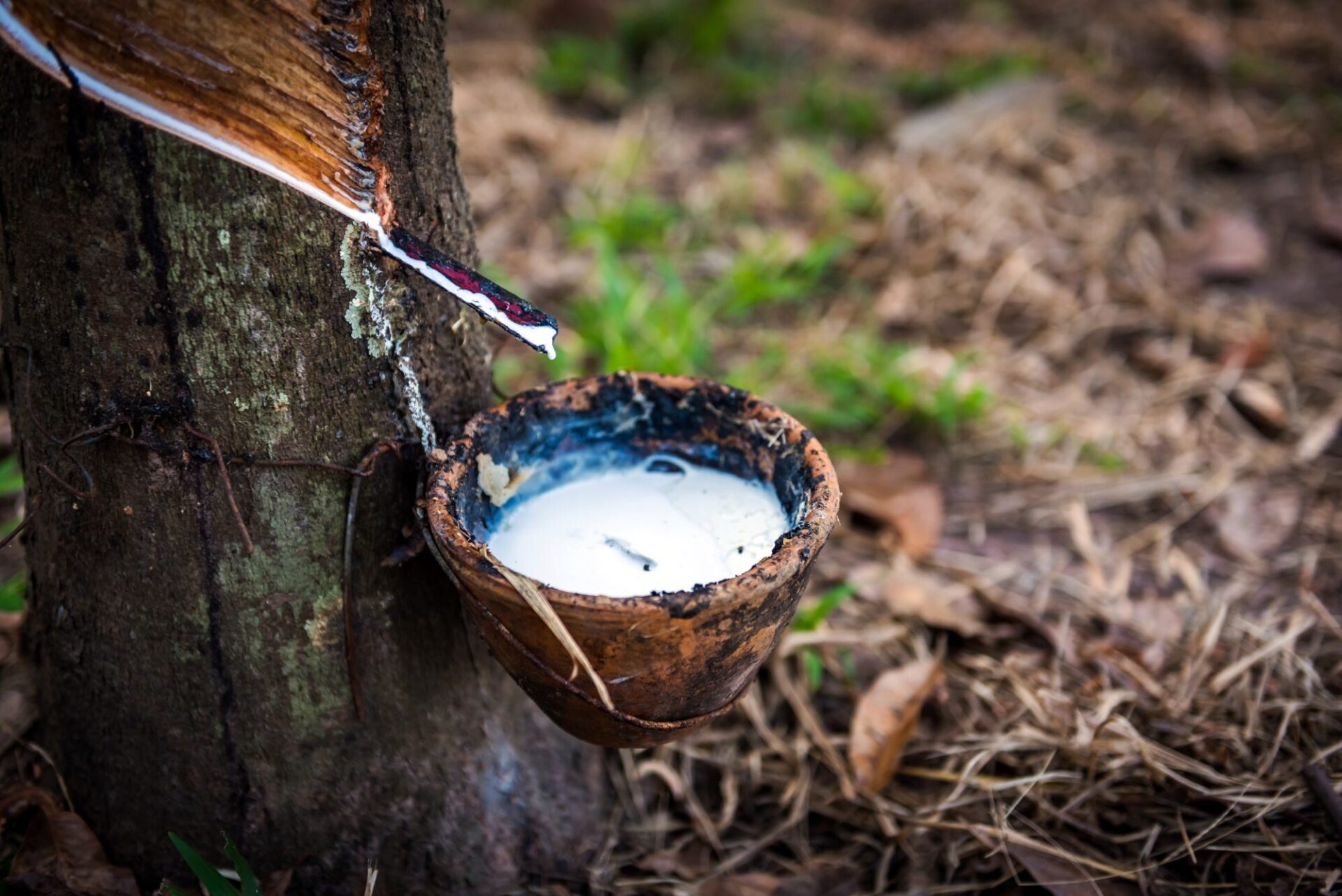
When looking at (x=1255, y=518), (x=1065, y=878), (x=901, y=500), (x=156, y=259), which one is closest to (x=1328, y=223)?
(x=1255, y=518)

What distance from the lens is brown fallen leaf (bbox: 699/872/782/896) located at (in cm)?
170

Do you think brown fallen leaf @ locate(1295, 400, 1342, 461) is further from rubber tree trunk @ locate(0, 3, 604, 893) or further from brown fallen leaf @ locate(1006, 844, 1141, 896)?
rubber tree trunk @ locate(0, 3, 604, 893)

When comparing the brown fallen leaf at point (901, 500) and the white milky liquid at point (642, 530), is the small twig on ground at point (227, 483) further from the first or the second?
the brown fallen leaf at point (901, 500)

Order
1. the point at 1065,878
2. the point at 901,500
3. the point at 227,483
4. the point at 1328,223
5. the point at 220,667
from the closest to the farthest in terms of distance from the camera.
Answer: the point at 227,483
the point at 220,667
the point at 1065,878
the point at 901,500
the point at 1328,223

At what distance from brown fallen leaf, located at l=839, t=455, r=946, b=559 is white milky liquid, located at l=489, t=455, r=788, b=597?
106 centimetres

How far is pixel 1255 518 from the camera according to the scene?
8.58ft

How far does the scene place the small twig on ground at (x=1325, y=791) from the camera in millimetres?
1603

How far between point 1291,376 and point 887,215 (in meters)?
1.54

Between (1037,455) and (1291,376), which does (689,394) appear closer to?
(1037,455)

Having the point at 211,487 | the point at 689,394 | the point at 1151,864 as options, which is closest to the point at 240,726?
the point at 211,487

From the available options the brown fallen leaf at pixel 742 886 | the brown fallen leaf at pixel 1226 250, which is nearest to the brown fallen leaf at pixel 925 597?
the brown fallen leaf at pixel 742 886

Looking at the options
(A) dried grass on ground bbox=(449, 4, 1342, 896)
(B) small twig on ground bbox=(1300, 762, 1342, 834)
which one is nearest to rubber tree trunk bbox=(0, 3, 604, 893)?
(A) dried grass on ground bbox=(449, 4, 1342, 896)

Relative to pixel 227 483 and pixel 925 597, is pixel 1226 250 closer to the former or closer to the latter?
pixel 925 597

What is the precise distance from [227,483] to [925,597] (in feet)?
5.25
